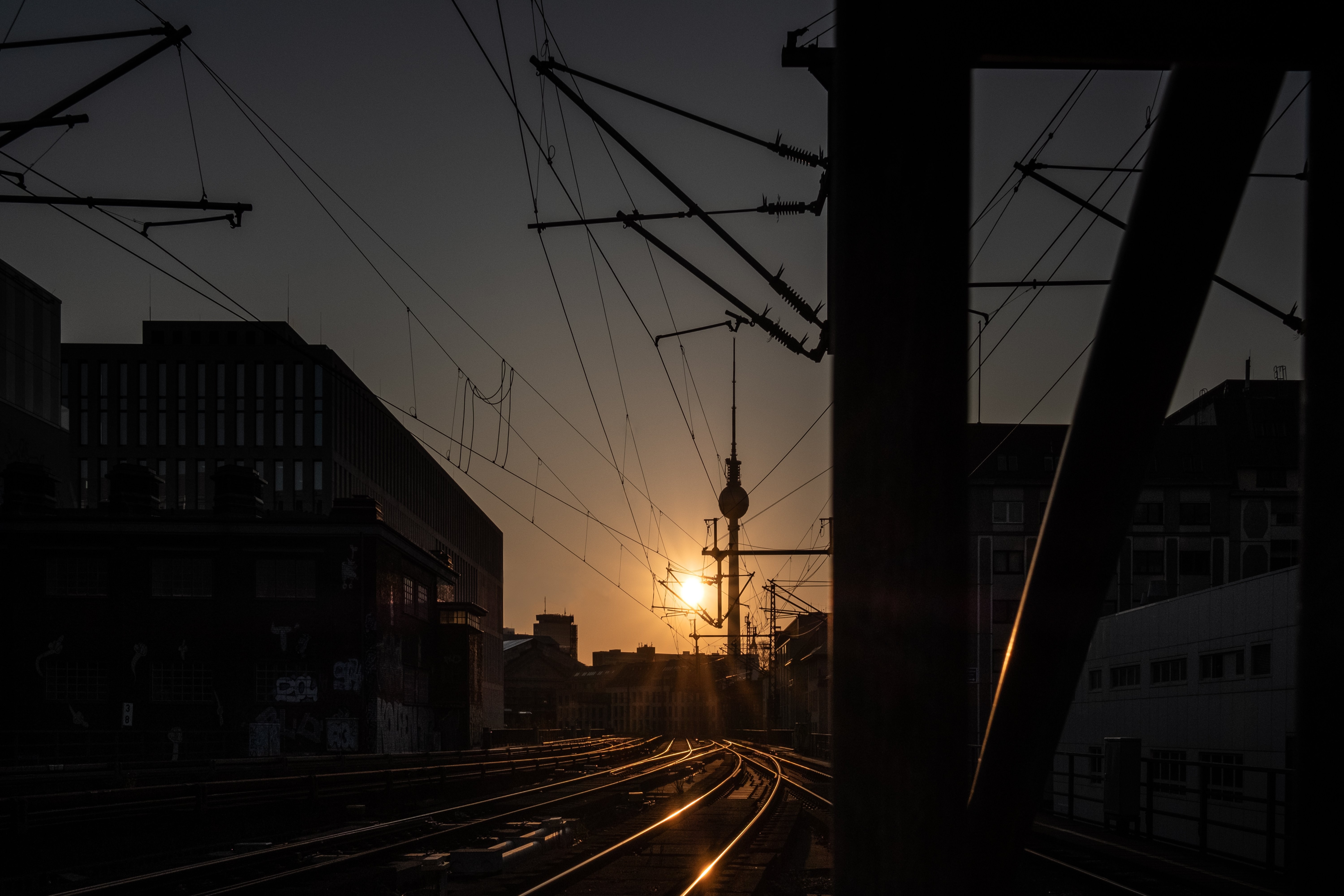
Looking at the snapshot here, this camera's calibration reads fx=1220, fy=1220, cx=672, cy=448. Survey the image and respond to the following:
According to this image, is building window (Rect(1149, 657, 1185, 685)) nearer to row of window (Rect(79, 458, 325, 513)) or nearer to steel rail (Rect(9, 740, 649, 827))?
steel rail (Rect(9, 740, 649, 827))

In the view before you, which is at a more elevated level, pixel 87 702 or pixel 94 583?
pixel 94 583

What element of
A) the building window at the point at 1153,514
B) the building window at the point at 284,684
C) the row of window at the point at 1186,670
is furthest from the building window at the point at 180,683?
the building window at the point at 1153,514

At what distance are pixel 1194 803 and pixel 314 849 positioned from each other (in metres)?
22.1

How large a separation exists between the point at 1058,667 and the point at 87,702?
43.8 metres

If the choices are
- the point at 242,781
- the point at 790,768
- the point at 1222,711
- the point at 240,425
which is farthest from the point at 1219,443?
the point at 240,425

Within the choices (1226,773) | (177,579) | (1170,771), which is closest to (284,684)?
(177,579)

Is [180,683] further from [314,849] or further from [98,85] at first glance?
[98,85]

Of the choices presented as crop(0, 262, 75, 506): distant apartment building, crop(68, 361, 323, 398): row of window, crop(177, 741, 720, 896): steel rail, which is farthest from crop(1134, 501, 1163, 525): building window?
crop(0, 262, 75, 506): distant apartment building

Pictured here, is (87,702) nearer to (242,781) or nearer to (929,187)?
(242,781)

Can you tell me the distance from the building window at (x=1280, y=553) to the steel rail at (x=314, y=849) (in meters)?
47.5

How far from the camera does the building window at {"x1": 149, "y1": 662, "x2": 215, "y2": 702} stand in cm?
4006

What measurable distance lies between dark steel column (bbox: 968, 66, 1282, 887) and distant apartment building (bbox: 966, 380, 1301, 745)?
59907 mm

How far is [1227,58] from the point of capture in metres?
1.72

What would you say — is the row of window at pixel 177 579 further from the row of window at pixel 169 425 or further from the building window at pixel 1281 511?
the building window at pixel 1281 511
